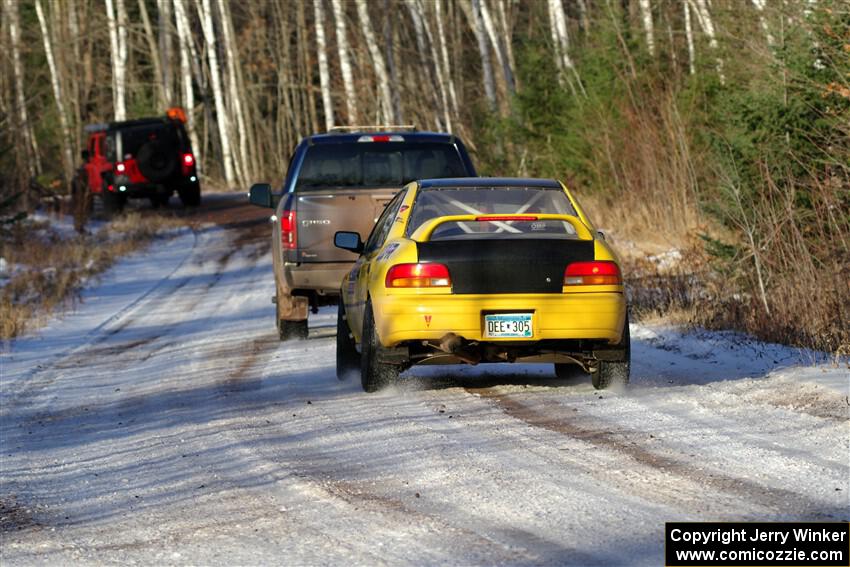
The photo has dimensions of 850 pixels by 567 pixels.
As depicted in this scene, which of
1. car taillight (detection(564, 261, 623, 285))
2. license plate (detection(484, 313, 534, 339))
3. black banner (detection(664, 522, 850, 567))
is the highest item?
car taillight (detection(564, 261, 623, 285))

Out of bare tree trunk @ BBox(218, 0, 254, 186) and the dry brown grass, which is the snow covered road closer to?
the dry brown grass

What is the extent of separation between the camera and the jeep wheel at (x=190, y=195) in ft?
128

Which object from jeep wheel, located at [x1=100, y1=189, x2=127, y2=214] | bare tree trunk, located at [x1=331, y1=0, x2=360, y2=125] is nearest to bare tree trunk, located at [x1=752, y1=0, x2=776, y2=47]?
jeep wheel, located at [x1=100, y1=189, x2=127, y2=214]

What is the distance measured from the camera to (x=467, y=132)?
3494cm

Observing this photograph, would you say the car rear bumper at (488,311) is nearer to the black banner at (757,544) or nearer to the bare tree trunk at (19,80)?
the black banner at (757,544)

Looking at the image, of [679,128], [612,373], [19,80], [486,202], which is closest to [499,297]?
[612,373]

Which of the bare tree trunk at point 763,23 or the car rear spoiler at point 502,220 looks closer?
the car rear spoiler at point 502,220

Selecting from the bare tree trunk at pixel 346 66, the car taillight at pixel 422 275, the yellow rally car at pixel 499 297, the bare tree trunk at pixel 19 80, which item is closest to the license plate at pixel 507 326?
the yellow rally car at pixel 499 297

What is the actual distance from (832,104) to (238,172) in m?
42.7

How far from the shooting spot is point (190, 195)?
1551 inches

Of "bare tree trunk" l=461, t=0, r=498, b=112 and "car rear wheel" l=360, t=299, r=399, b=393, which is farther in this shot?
"bare tree trunk" l=461, t=0, r=498, b=112

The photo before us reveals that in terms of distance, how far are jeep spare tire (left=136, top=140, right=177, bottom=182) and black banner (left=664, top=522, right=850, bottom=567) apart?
107ft

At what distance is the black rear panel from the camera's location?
Answer: 994 centimetres

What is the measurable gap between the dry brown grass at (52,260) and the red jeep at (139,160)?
155 cm
